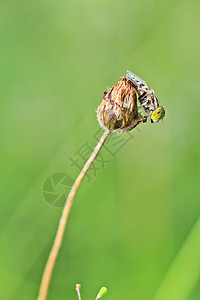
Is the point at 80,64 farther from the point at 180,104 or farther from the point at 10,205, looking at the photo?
the point at 10,205

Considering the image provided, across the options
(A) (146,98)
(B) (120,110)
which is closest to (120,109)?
(B) (120,110)

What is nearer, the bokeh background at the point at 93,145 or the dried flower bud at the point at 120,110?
the dried flower bud at the point at 120,110

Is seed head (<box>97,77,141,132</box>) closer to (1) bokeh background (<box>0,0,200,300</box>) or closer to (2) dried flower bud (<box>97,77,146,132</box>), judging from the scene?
(2) dried flower bud (<box>97,77,146,132</box>)

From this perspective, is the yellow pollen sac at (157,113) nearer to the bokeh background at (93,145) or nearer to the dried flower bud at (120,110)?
the dried flower bud at (120,110)


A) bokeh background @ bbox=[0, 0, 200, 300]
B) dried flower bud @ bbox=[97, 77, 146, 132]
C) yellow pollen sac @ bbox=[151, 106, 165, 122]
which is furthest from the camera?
bokeh background @ bbox=[0, 0, 200, 300]

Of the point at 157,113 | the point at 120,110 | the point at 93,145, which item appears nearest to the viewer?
the point at 120,110

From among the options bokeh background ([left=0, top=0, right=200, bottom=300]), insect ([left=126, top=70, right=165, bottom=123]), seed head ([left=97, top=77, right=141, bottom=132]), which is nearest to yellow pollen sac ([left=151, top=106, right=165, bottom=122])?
insect ([left=126, top=70, right=165, bottom=123])

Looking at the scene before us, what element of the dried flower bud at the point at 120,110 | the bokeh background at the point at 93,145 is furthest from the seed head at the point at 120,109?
the bokeh background at the point at 93,145

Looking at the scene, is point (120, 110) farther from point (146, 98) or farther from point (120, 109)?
point (146, 98)
